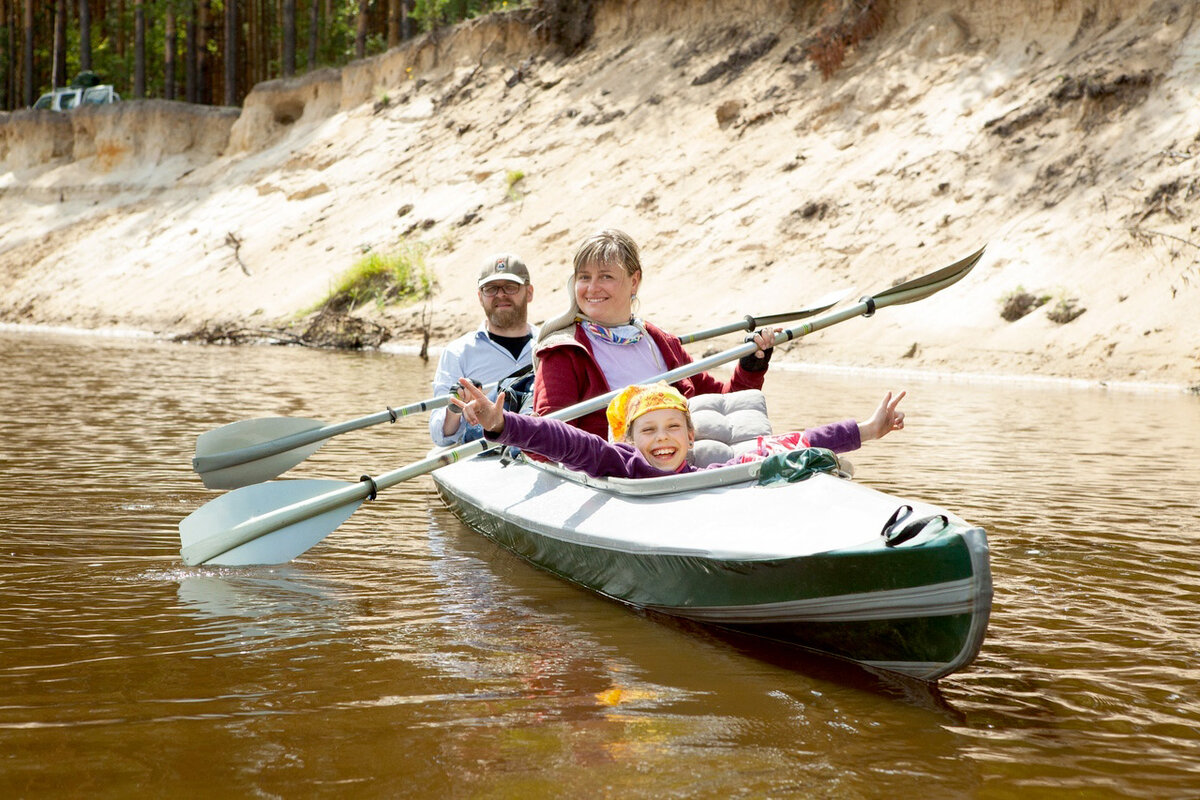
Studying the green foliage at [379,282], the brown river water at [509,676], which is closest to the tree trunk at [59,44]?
the green foliage at [379,282]

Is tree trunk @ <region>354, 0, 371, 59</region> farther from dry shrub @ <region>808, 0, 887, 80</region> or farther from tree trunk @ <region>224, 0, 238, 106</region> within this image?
dry shrub @ <region>808, 0, 887, 80</region>

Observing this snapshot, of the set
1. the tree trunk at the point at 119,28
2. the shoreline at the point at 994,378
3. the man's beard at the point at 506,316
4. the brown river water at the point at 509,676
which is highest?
the tree trunk at the point at 119,28

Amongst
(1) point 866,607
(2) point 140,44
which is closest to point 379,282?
(2) point 140,44

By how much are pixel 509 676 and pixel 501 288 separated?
3.17 m

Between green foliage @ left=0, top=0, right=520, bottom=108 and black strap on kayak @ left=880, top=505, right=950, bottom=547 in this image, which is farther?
green foliage @ left=0, top=0, right=520, bottom=108

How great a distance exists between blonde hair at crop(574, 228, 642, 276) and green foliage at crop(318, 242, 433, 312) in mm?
13822

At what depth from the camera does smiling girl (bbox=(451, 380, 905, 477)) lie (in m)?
3.74

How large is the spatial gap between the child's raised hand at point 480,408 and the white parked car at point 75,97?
27982 mm

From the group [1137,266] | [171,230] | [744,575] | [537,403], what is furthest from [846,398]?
[171,230]

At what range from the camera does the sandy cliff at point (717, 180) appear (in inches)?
537

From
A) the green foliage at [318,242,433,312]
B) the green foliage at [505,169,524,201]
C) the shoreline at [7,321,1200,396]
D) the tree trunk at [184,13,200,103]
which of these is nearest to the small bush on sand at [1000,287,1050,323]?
the shoreline at [7,321,1200,396]

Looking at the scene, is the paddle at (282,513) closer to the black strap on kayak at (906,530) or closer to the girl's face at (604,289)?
the girl's face at (604,289)

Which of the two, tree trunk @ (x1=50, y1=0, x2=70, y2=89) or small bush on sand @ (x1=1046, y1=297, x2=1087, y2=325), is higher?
tree trunk @ (x1=50, y1=0, x2=70, y2=89)

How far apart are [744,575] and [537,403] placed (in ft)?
4.96
